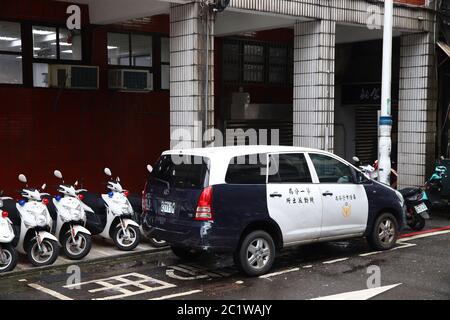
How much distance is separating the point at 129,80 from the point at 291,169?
15.6 ft

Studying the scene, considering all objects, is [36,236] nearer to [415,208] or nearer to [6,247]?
[6,247]

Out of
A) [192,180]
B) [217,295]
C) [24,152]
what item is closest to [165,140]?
[24,152]

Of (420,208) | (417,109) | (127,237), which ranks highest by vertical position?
(417,109)

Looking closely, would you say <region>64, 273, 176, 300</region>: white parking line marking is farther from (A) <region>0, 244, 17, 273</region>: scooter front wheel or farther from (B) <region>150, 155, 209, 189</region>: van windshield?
(B) <region>150, 155, 209, 189</region>: van windshield

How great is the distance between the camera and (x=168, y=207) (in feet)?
25.0

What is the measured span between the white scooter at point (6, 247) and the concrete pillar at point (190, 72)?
3366mm

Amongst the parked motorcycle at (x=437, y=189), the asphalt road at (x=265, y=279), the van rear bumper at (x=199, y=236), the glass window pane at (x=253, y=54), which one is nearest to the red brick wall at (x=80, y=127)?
the glass window pane at (x=253, y=54)

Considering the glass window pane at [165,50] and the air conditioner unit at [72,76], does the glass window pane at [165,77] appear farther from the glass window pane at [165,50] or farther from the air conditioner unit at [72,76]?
the air conditioner unit at [72,76]

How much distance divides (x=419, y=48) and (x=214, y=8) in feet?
19.8

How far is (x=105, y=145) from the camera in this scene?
1205cm

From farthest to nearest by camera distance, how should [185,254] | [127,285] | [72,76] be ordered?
[72,76] → [185,254] → [127,285]

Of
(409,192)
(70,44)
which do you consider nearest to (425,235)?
(409,192)

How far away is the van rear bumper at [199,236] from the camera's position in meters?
7.20
